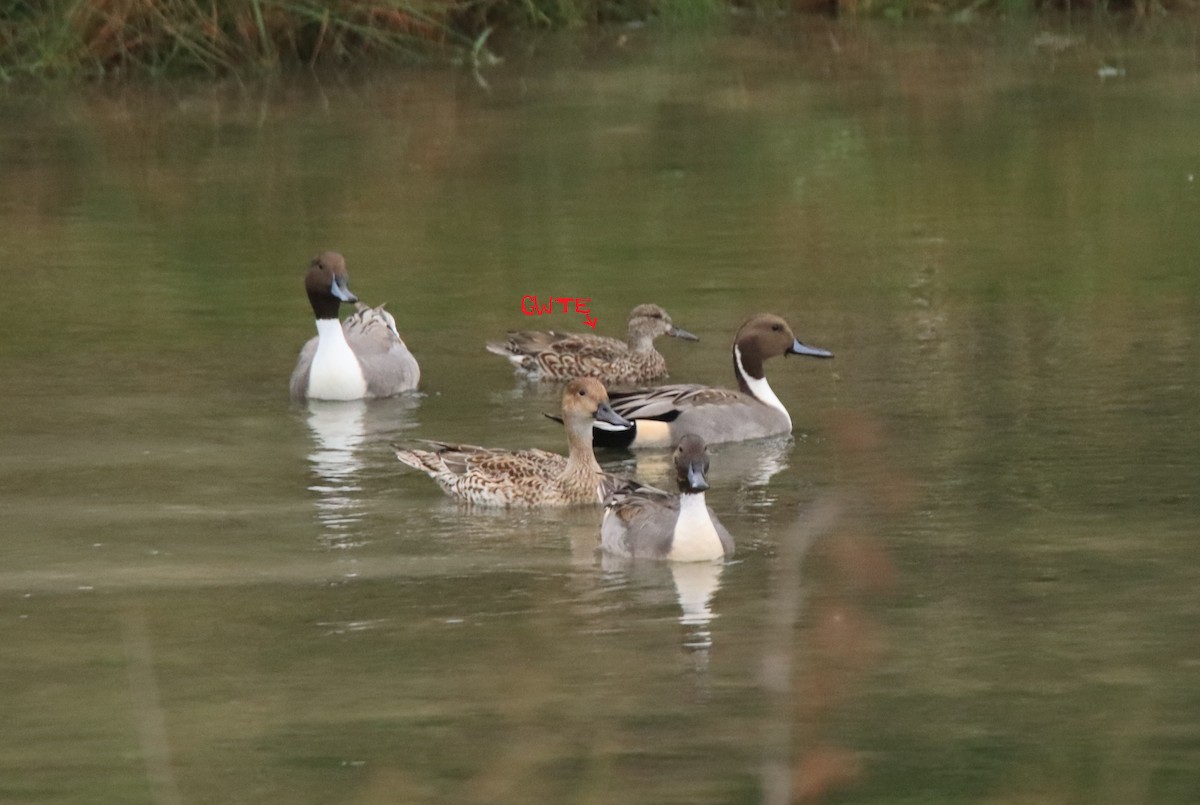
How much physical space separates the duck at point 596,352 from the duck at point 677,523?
3.22 m

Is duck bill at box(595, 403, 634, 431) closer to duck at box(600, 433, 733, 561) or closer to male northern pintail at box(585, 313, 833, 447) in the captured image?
male northern pintail at box(585, 313, 833, 447)

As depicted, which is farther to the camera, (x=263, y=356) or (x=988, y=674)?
(x=263, y=356)

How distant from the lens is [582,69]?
23.9 meters

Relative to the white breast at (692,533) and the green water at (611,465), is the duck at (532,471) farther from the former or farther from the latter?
the white breast at (692,533)

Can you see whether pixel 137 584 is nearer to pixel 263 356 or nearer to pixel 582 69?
pixel 263 356

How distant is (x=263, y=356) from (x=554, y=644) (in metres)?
A: 5.50

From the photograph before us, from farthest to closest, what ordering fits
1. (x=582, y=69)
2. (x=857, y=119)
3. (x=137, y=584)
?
(x=582, y=69)
(x=857, y=119)
(x=137, y=584)

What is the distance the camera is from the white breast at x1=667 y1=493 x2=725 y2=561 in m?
8.79

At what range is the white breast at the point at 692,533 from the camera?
8789 millimetres

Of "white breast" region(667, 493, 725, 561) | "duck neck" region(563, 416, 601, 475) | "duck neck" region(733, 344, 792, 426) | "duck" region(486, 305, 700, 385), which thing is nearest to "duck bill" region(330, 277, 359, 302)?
"duck" region(486, 305, 700, 385)

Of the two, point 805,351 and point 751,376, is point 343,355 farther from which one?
point 805,351

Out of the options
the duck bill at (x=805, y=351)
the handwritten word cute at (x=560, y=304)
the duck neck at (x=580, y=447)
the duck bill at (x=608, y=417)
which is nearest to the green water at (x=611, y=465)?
the handwritten word cute at (x=560, y=304)

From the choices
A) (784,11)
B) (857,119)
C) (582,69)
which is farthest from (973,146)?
(784,11)

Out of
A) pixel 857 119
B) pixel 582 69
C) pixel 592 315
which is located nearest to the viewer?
pixel 592 315
